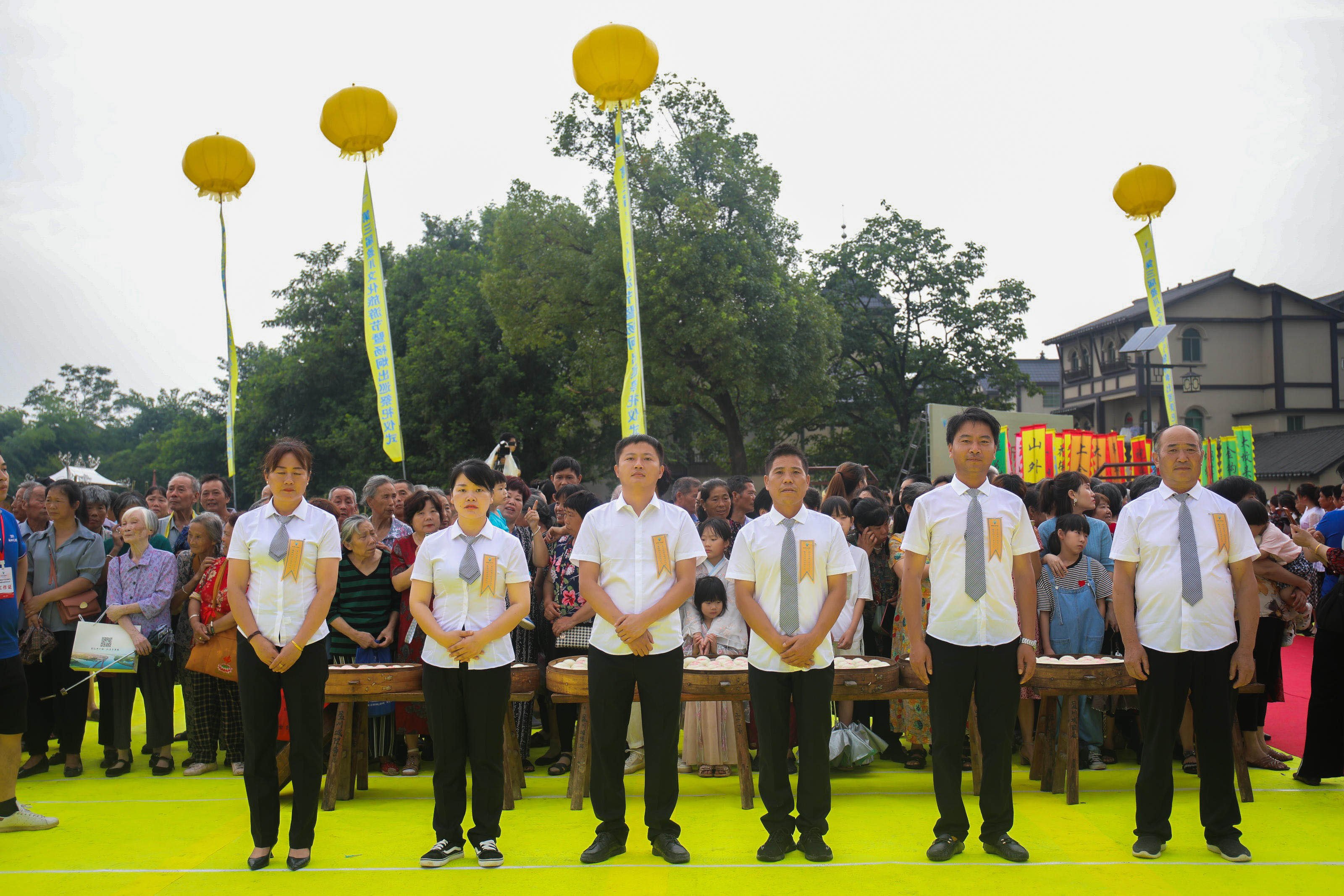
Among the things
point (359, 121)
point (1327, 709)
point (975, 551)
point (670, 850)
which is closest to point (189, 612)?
point (670, 850)

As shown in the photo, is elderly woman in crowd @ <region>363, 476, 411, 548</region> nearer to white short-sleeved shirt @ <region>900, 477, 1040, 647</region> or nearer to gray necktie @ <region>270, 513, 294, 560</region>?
gray necktie @ <region>270, 513, 294, 560</region>

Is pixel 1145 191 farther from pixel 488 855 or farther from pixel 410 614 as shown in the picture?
pixel 488 855

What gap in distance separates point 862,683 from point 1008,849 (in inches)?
44.0

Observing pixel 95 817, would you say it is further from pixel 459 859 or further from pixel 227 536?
pixel 459 859

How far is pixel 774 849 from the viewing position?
169 inches

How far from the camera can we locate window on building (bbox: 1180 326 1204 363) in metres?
36.4

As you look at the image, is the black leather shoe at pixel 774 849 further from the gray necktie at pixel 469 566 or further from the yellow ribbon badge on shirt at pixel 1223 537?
the yellow ribbon badge on shirt at pixel 1223 537

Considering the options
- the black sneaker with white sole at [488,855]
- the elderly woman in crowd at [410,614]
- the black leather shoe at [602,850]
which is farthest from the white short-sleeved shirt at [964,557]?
the elderly woman in crowd at [410,614]

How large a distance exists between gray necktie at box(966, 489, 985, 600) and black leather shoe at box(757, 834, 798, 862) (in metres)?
1.37

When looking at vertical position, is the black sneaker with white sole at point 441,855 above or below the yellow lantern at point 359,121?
below

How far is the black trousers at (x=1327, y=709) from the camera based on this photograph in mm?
5285

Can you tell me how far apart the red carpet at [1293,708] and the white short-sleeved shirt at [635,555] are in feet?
12.7

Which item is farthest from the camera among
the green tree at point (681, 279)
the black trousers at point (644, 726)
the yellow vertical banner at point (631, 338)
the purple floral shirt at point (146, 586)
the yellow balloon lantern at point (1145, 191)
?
the green tree at point (681, 279)

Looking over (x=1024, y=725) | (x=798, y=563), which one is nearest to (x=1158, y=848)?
(x=1024, y=725)
